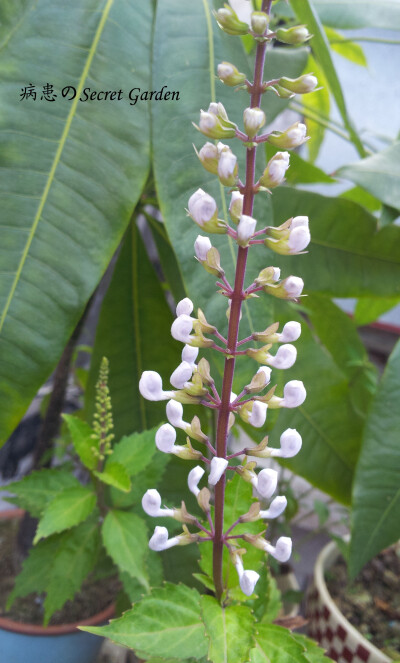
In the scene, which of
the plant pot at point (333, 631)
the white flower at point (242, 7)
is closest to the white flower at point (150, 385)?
the plant pot at point (333, 631)

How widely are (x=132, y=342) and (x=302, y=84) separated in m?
0.46

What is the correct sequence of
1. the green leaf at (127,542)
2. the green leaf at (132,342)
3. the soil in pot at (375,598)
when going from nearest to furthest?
the green leaf at (127,542) < the green leaf at (132,342) < the soil in pot at (375,598)

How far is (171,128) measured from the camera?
1.77ft

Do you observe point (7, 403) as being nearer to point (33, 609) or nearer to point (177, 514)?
point (177, 514)

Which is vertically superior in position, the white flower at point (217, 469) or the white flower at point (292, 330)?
the white flower at point (292, 330)

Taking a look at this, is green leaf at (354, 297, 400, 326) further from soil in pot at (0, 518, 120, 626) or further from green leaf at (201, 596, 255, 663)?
green leaf at (201, 596, 255, 663)

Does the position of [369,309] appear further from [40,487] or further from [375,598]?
[40,487]

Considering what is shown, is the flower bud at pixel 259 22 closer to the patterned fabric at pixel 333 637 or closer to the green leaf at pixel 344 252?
the green leaf at pixel 344 252

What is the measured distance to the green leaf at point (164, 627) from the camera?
0.34m

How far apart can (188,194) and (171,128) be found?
7cm

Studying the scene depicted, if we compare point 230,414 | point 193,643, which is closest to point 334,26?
point 230,414

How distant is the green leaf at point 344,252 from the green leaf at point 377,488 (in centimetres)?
18

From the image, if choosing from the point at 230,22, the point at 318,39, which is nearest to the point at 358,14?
the point at 318,39

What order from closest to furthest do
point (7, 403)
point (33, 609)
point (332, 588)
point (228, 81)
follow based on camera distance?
1. point (228, 81)
2. point (7, 403)
3. point (33, 609)
4. point (332, 588)
